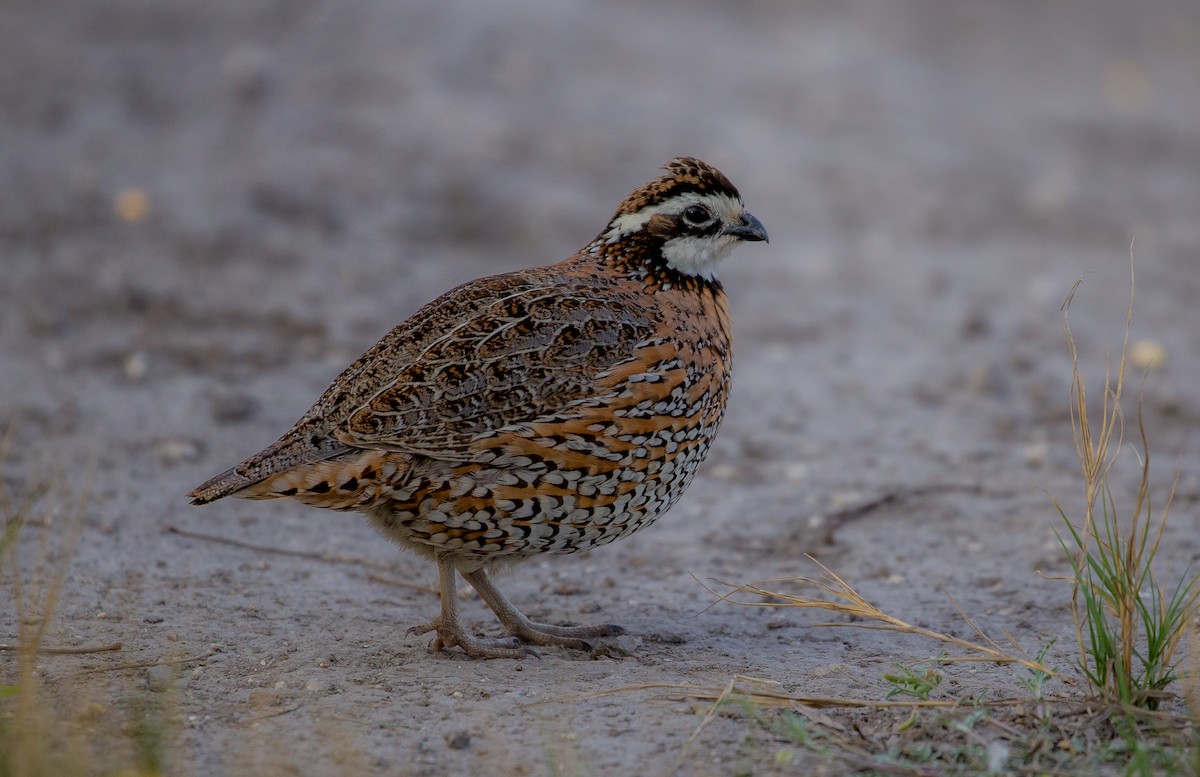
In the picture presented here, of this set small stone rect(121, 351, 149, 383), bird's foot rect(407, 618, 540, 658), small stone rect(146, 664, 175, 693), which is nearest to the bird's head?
bird's foot rect(407, 618, 540, 658)

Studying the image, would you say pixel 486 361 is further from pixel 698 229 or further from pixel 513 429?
pixel 698 229

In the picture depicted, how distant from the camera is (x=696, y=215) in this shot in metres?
4.85

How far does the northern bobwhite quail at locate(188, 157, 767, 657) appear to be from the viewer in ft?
13.8

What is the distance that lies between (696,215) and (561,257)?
12.4 ft

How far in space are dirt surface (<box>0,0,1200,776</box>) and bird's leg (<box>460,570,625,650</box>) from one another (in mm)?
104

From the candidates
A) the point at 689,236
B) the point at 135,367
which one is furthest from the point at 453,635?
the point at 135,367

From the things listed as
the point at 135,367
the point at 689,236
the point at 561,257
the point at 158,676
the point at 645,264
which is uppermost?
the point at 561,257

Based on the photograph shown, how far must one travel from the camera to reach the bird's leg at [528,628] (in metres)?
4.66

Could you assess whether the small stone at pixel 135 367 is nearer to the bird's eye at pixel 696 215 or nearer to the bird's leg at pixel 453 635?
the bird's leg at pixel 453 635

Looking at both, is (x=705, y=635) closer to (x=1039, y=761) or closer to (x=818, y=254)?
(x=1039, y=761)

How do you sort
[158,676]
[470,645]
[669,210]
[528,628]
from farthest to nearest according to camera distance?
[669,210]
[528,628]
[470,645]
[158,676]

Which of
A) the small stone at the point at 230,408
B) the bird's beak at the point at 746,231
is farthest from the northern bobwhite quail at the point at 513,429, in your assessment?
the small stone at the point at 230,408

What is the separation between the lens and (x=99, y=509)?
5699 mm

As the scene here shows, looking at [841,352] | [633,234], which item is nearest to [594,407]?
[633,234]
